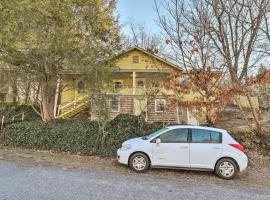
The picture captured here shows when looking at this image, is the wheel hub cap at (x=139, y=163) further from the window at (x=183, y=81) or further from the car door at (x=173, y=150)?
the window at (x=183, y=81)

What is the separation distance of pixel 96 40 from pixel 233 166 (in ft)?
28.9

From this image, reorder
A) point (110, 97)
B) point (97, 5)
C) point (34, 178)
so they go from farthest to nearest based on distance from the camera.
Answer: point (97, 5) → point (110, 97) → point (34, 178)

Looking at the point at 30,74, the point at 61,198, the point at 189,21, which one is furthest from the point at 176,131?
the point at 30,74

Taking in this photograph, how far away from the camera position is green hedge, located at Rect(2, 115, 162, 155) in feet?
37.1

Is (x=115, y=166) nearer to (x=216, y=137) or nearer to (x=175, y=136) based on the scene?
(x=175, y=136)

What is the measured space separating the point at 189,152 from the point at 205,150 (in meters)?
0.52

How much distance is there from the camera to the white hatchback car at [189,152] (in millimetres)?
8328

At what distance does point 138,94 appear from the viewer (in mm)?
18828

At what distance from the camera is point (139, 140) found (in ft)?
29.8

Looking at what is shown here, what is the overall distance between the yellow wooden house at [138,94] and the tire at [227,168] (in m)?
4.81

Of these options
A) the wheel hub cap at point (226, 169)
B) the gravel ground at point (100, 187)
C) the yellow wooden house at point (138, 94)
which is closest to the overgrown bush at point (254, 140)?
the yellow wooden house at point (138, 94)

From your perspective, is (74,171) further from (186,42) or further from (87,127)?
(186,42)

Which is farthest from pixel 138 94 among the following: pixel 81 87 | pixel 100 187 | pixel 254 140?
pixel 100 187

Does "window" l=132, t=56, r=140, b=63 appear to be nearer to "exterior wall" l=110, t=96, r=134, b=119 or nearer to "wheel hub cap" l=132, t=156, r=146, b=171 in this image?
"exterior wall" l=110, t=96, r=134, b=119
